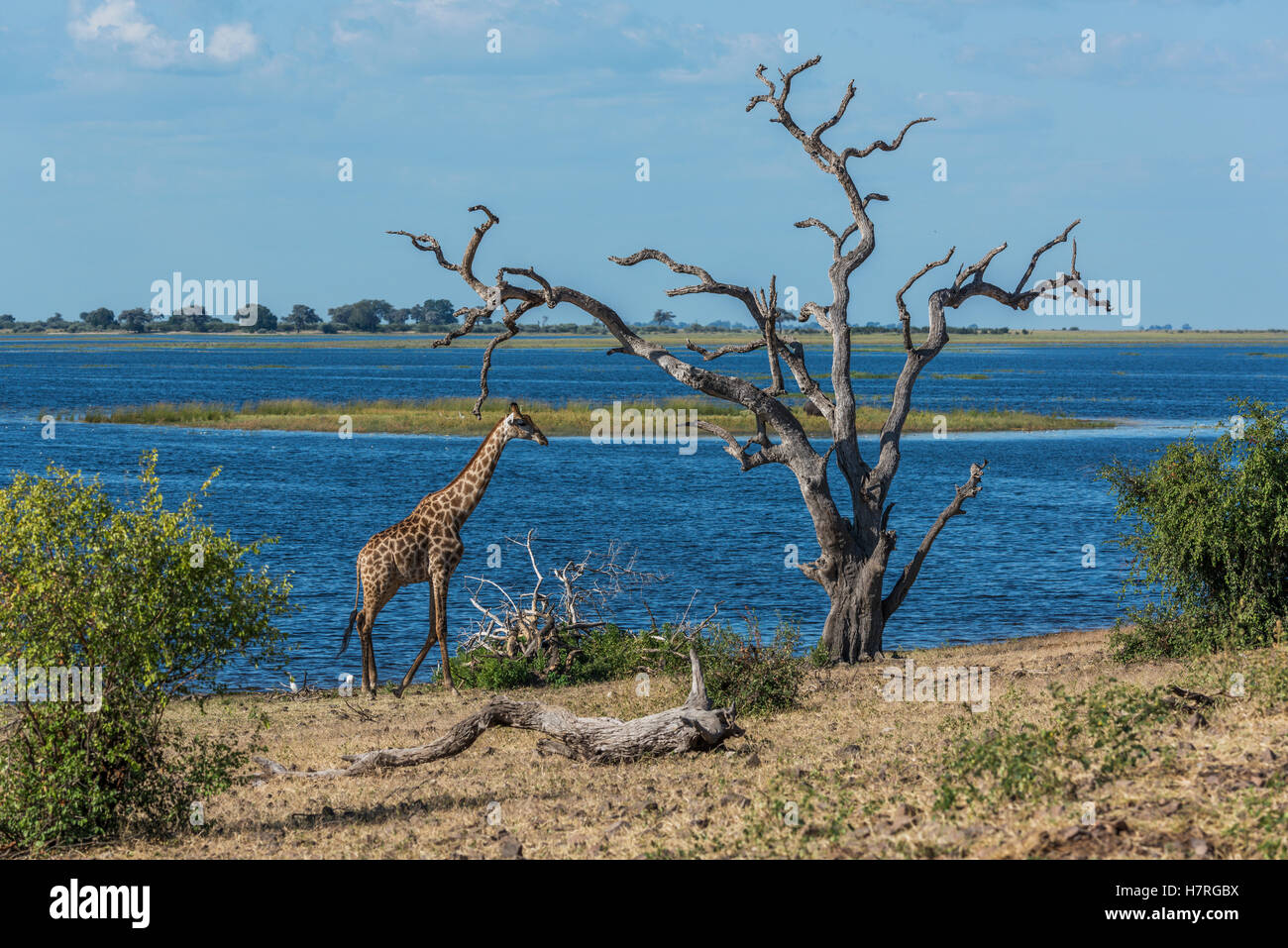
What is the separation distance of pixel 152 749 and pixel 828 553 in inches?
392

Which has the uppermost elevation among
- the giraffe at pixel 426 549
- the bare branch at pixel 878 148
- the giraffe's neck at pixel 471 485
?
the bare branch at pixel 878 148

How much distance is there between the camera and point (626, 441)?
215 feet

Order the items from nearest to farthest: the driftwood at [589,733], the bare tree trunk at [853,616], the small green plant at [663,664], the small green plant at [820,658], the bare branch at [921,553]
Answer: the driftwood at [589,733] → the small green plant at [663,664] → the small green plant at [820,658] → the bare tree trunk at [853,616] → the bare branch at [921,553]

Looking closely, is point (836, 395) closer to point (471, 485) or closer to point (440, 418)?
point (471, 485)

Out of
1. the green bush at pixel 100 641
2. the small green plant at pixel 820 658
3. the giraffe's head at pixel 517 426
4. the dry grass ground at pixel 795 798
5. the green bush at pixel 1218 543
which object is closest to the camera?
the dry grass ground at pixel 795 798

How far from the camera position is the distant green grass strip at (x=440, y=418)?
6397 centimetres

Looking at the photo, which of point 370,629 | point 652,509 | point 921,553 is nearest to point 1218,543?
point 921,553

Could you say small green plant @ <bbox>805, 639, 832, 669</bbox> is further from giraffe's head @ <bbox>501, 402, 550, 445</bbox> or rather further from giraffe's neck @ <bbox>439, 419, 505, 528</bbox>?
giraffe's neck @ <bbox>439, 419, 505, 528</bbox>

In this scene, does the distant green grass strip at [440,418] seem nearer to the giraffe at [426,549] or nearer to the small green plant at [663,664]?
the small green plant at [663,664]

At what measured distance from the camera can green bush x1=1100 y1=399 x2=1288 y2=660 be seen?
49.4ft

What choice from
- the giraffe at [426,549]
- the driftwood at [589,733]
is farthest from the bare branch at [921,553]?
the driftwood at [589,733]

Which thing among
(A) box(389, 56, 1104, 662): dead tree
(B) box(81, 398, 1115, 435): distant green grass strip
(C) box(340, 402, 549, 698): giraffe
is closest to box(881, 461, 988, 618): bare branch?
(A) box(389, 56, 1104, 662): dead tree

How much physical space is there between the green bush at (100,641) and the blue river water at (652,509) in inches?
149

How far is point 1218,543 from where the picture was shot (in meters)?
15.0
